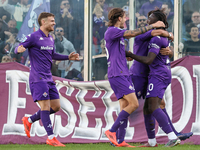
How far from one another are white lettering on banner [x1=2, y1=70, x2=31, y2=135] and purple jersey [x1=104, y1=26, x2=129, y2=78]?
2.31m

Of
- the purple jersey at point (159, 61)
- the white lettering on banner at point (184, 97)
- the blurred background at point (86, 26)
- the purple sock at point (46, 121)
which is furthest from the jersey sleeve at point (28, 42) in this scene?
the blurred background at point (86, 26)

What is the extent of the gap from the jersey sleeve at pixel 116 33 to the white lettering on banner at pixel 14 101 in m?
2.44

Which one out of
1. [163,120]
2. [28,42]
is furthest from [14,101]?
[163,120]

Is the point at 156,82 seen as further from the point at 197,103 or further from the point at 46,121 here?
the point at 46,121

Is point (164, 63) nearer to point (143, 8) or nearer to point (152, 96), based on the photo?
point (152, 96)

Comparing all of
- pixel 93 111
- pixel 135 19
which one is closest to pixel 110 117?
pixel 93 111

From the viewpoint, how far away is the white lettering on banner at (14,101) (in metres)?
6.67

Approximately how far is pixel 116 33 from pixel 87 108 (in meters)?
2.06

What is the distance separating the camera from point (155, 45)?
512 cm

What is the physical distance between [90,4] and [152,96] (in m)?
3.81

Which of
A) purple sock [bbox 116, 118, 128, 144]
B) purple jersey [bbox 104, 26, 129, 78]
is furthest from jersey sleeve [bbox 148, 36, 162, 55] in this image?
purple sock [bbox 116, 118, 128, 144]

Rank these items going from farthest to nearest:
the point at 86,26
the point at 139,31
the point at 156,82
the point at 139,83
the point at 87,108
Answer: the point at 86,26 → the point at 87,108 → the point at 139,83 → the point at 156,82 → the point at 139,31

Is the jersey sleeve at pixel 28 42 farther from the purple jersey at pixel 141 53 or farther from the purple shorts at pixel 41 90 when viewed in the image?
the purple jersey at pixel 141 53

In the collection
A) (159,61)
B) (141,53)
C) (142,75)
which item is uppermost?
(141,53)
